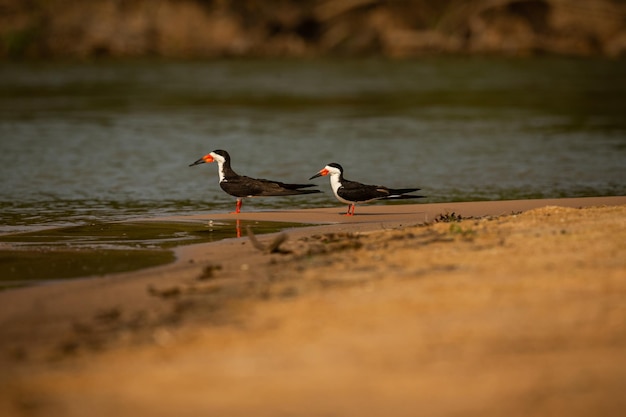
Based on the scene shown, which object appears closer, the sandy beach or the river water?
the sandy beach

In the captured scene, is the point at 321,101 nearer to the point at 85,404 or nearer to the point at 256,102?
the point at 256,102

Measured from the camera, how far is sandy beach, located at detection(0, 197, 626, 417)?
6.73 m

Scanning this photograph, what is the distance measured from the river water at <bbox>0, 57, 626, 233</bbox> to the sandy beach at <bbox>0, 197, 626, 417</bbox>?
20.8ft

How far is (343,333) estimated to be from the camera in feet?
25.6

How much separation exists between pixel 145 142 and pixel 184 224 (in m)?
13.9

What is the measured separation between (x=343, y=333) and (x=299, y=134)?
71.8 ft

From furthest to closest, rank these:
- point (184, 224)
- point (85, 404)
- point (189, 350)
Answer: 1. point (184, 224)
2. point (189, 350)
3. point (85, 404)

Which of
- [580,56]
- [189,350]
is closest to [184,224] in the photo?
[189,350]

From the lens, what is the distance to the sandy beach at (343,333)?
673 centimetres

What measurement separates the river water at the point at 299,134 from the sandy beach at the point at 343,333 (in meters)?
6.34

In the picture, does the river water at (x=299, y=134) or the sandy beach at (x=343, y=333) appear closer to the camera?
the sandy beach at (x=343, y=333)

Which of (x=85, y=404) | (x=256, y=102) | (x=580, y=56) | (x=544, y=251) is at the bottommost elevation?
(x=85, y=404)

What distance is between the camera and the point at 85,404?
22.3ft

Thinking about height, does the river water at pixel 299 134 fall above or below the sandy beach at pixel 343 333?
above
